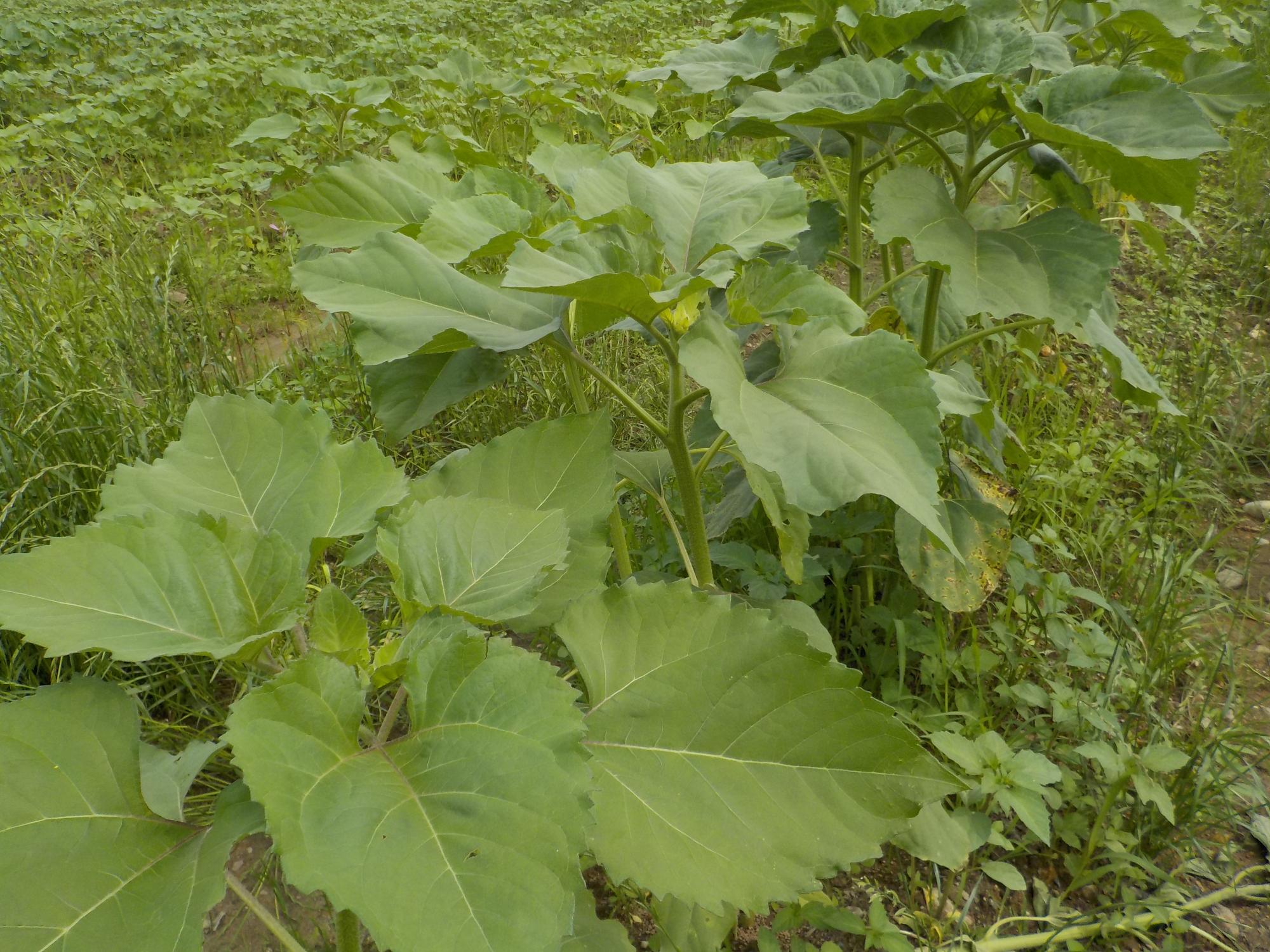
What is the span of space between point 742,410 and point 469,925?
21.6 inches

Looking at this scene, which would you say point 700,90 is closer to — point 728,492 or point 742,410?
point 728,492

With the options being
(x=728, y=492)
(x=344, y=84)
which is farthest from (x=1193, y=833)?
(x=344, y=84)

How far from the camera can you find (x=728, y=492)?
1.83 m

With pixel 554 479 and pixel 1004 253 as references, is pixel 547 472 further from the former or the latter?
pixel 1004 253

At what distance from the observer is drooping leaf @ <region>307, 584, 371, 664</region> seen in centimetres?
87

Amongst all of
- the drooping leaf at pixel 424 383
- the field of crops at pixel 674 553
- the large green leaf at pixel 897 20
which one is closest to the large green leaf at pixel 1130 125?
the field of crops at pixel 674 553

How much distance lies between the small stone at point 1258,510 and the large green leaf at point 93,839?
280 centimetres

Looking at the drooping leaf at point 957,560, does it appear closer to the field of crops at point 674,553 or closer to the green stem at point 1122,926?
the field of crops at point 674,553

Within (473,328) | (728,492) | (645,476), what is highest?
(473,328)

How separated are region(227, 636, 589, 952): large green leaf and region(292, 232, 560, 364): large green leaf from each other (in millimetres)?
426

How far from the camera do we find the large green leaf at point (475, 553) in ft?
2.92

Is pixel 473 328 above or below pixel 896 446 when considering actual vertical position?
Answer: above

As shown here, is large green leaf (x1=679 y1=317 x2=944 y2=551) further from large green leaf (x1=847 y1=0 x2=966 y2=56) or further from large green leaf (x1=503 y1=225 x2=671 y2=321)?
large green leaf (x1=847 y1=0 x2=966 y2=56)

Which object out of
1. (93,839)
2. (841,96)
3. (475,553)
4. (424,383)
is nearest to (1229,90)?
(841,96)
